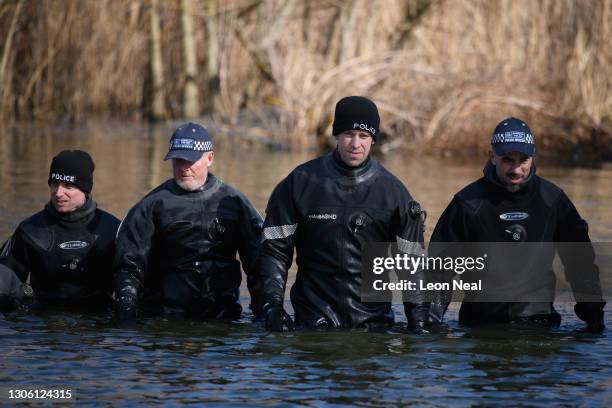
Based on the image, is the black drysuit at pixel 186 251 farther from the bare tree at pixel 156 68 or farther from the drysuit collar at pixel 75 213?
the bare tree at pixel 156 68

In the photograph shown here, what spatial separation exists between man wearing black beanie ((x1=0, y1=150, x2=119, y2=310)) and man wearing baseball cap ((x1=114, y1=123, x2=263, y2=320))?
451 millimetres

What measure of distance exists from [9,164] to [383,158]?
6326 millimetres

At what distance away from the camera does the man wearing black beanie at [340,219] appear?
803 cm

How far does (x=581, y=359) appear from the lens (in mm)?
7945

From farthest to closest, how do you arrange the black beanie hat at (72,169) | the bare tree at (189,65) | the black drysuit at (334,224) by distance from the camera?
the bare tree at (189,65) < the black beanie hat at (72,169) < the black drysuit at (334,224)

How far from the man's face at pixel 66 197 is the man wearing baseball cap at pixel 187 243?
485 millimetres

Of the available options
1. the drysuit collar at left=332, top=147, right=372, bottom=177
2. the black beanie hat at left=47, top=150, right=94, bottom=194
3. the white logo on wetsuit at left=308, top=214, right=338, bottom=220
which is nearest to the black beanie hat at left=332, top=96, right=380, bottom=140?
the drysuit collar at left=332, top=147, right=372, bottom=177

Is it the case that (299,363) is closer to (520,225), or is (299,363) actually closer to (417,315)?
(417,315)

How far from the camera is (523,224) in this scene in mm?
8258

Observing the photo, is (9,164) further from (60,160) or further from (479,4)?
(60,160)

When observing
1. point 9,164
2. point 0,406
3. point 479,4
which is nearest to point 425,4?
point 479,4

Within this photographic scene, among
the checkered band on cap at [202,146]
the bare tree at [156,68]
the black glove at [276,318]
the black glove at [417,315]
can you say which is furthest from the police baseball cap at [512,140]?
the bare tree at [156,68]

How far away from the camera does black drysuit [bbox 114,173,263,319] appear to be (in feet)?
28.6

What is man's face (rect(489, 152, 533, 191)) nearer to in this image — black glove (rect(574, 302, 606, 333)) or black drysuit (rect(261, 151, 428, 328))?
black drysuit (rect(261, 151, 428, 328))
